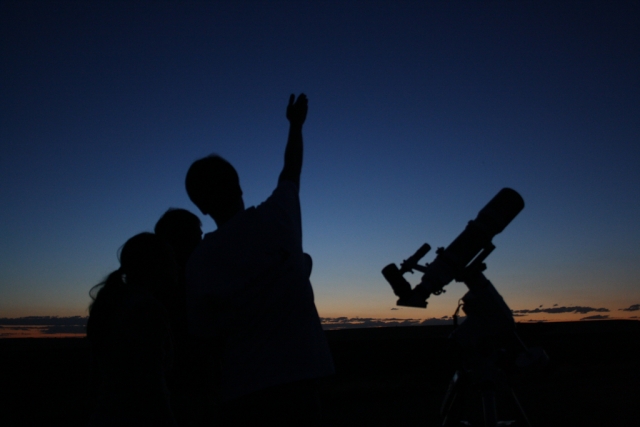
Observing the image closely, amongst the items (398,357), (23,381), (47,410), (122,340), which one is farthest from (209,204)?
(398,357)

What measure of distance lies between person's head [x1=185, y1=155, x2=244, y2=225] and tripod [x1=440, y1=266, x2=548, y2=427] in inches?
74.4

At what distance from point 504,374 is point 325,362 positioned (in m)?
1.80

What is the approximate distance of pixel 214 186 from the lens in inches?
55.8

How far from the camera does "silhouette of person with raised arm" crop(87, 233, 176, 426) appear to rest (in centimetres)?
165

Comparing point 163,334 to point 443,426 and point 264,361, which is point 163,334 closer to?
point 264,361

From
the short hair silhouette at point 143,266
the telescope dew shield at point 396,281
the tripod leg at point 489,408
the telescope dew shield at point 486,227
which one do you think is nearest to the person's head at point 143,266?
the short hair silhouette at point 143,266

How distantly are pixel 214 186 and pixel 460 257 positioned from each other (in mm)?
1980

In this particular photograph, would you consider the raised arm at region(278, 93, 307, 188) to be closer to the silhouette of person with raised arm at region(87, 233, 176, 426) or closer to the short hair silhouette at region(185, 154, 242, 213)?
the short hair silhouette at region(185, 154, 242, 213)

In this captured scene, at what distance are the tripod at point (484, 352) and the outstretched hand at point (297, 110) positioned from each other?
170cm

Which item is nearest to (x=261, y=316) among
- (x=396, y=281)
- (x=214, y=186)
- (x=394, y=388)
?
(x=214, y=186)

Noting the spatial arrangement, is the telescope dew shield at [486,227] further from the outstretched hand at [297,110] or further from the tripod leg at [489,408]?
the outstretched hand at [297,110]

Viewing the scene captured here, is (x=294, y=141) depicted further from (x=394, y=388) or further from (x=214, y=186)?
(x=394, y=388)

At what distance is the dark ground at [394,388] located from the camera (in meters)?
6.10

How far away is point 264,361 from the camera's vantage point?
3.97ft
